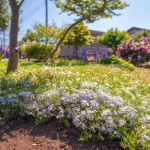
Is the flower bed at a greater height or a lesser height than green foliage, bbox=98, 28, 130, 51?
lesser

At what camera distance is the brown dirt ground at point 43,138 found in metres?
1.93

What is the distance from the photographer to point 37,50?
41.3ft

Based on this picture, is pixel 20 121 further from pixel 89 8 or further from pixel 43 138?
pixel 89 8

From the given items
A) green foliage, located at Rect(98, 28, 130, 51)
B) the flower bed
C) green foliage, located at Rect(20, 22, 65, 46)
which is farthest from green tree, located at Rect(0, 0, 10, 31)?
the flower bed

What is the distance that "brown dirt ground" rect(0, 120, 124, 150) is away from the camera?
1.93 metres

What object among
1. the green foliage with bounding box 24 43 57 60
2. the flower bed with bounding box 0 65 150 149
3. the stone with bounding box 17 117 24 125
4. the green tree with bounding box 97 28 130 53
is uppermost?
the green tree with bounding box 97 28 130 53

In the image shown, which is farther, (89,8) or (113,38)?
(113,38)

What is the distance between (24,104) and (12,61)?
2.79 meters

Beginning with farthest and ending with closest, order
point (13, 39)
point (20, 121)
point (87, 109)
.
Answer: point (13, 39) → point (20, 121) → point (87, 109)

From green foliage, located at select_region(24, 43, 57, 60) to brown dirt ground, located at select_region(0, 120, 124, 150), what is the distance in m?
10.4

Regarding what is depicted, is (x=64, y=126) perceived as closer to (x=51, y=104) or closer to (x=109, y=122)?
(x=51, y=104)

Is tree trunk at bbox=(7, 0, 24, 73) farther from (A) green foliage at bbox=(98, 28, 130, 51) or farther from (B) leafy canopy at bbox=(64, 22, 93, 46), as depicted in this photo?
(A) green foliage at bbox=(98, 28, 130, 51)

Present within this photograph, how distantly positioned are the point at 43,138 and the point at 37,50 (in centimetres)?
1084

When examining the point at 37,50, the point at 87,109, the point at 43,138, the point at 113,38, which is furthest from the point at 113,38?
the point at 43,138
